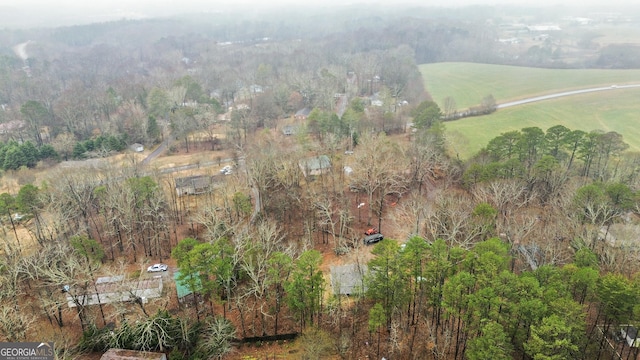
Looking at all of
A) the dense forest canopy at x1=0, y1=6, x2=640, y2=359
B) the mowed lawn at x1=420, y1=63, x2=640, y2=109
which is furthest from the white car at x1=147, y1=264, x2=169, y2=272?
the mowed lawn at x1=420, y1=63, x2=640, y2=109

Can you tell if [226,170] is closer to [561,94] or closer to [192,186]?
[192,186]

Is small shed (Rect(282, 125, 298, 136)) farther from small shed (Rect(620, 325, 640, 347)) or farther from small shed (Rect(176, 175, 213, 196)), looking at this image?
small shed (Rect(620, 325, 640, 347))

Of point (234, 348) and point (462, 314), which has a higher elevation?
point (462, 314)

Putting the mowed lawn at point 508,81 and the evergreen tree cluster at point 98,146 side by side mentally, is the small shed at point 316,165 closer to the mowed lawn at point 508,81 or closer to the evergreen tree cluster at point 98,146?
the evergreen tree cluster at point 98,146

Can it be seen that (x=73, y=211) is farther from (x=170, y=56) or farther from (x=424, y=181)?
(x=170, y=56)

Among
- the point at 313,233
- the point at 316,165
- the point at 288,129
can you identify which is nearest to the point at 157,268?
the point at 313,233

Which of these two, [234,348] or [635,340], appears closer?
[635,340]

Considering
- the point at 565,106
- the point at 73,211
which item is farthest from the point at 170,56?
the point at 565,106

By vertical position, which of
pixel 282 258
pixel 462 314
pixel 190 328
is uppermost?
pixel 282 258
